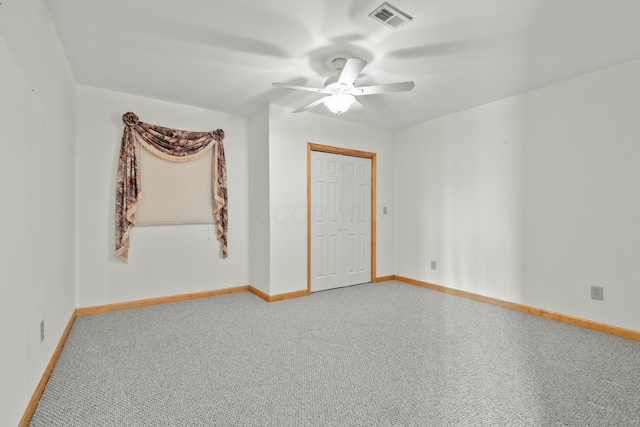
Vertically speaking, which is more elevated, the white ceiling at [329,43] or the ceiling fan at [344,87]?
the white ceiling at [329,43]

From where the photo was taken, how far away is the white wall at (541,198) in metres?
2.69

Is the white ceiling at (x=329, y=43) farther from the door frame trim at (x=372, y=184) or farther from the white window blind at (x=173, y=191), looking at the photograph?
the door frame trim at (x=372, y=184)

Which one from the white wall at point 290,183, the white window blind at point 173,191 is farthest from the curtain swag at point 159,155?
the white wall at point 290,183

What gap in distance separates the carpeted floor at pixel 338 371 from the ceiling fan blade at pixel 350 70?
2.13 m

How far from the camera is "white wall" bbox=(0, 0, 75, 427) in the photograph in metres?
1.33

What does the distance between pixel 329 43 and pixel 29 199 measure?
217 centimetres

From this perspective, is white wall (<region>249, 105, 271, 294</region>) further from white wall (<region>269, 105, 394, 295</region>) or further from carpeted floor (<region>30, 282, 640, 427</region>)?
carpeted floor (<region>30, 282, 640, 427</region>)

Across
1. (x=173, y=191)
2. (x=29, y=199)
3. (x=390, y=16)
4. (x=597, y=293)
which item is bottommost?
(x=597, y=293)

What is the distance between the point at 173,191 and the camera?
366cm

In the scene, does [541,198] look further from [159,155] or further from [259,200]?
[159,155]

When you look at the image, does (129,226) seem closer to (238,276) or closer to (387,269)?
(238,276)

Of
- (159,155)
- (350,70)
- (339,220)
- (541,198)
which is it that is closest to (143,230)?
(159,155)

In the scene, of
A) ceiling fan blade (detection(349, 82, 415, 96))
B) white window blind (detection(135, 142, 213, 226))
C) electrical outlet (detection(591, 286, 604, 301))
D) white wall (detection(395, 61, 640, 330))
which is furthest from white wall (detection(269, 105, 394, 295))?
electrical outlet (detection(591, 286, 604, 301))

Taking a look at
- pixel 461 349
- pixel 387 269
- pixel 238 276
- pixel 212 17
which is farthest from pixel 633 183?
pixel 238 276
